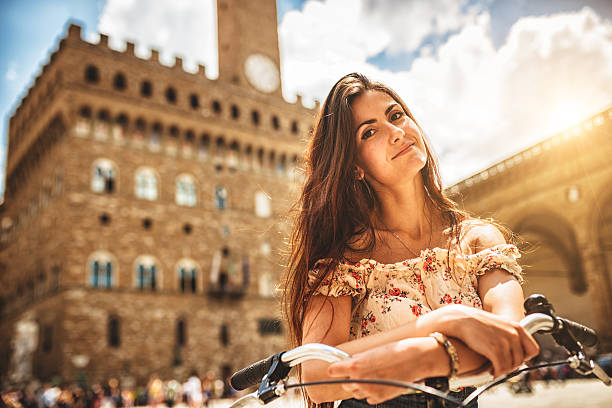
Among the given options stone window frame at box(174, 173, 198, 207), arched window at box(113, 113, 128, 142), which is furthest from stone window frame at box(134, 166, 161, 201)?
arched window at box(113, 113, 128, 142)

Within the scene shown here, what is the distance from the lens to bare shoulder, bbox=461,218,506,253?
4.63ft

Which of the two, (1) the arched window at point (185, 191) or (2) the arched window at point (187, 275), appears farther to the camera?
(1) the arched window at point (185, 191)

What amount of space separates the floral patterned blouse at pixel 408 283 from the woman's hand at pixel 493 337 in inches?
12.9

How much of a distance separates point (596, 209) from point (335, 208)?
18.7 metres

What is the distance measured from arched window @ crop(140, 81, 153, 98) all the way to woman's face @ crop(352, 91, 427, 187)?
26.2 meters

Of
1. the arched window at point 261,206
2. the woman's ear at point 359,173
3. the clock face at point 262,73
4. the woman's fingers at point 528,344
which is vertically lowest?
the woman's fingers at point 528,344

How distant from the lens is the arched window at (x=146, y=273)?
77.3ft

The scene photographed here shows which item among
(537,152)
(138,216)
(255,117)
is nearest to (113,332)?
(138,216)

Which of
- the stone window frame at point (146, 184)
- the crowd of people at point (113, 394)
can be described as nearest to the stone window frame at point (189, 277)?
the stone window frame at point (146, 184)

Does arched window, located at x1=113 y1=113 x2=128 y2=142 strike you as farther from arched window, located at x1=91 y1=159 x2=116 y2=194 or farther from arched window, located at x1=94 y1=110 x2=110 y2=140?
arched window, located at x1=91 y1=159 x2=116 y2=194

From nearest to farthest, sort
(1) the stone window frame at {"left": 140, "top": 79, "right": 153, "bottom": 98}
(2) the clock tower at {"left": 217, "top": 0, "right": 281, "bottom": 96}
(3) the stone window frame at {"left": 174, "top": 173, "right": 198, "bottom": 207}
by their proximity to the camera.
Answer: (1) the stone window frame at {"left": 140, "top": 79, "right": 153, "bottom": 98}, (3) the stone window frame at {"left": 174, "top": 173, "right": 198, "bottom": 207}, (2) the clock tower at {"left": 217, "top": 0, "right": 281, "bottom": 96}

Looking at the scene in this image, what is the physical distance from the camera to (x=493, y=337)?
Answer: 3.02ft

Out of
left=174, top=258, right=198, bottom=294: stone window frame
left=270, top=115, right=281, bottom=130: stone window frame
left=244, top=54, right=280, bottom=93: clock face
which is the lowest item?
left=174, top=258, right=198, bottom=294: stone window frame

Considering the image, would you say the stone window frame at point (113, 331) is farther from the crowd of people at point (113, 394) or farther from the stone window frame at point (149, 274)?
the stone window frame at point (149, 274)
